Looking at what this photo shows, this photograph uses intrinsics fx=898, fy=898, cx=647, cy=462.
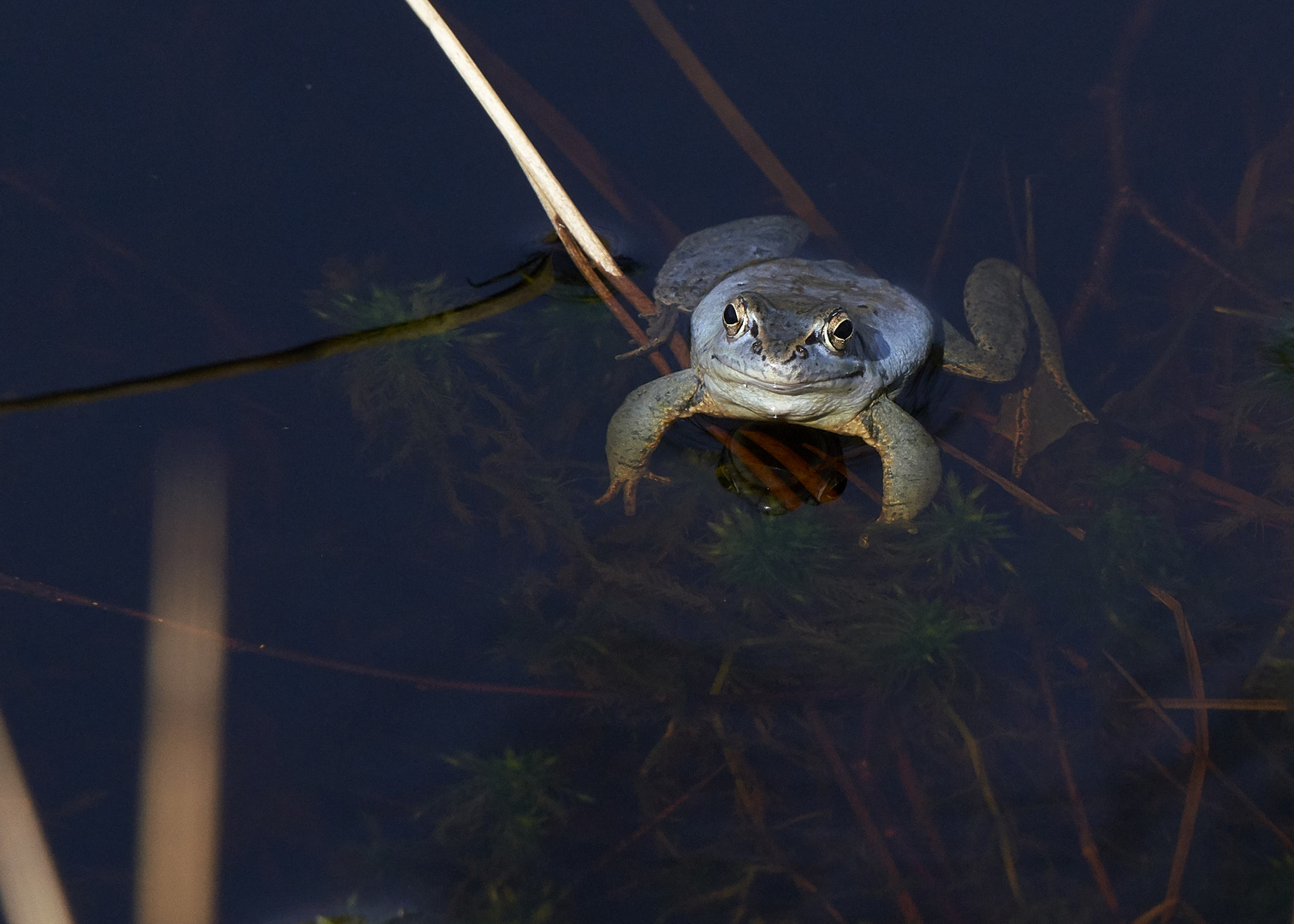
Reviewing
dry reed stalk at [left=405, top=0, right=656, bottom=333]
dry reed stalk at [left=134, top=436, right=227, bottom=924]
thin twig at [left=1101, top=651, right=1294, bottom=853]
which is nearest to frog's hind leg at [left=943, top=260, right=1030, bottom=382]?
thin twig at [left=1101, top=651, right=1294, bottom=853]

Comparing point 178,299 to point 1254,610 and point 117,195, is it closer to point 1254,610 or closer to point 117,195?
point 117,195

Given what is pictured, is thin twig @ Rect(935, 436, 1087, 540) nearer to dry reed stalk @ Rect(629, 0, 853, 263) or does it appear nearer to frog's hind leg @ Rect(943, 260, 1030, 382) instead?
frog's hind leg @ Rect(943, 260, 1030, 382)

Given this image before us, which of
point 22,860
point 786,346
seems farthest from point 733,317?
point 22,860

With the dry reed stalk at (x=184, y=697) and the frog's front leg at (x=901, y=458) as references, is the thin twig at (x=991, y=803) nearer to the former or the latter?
the frog's front leg at (x=901, y=458)

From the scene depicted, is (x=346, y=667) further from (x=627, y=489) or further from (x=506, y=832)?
(x=627, y=489)

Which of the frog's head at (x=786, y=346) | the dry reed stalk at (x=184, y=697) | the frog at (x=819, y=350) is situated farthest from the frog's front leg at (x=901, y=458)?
the dry reed stalk at (x=184, y=697)

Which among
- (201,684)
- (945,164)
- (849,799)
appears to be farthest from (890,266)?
(201,684)
